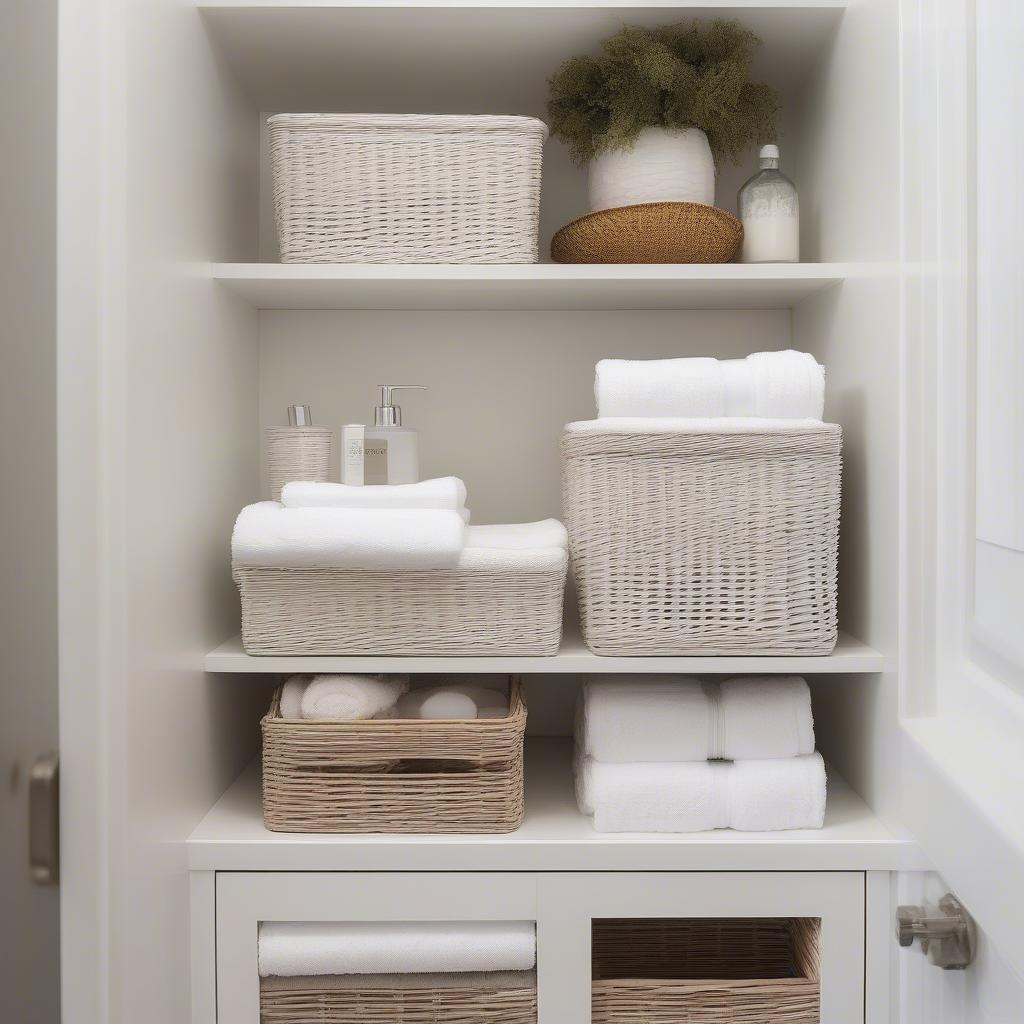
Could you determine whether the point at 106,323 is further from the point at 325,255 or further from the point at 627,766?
the point at 627,766

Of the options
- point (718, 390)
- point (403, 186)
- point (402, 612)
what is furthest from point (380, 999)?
point (403, 186)

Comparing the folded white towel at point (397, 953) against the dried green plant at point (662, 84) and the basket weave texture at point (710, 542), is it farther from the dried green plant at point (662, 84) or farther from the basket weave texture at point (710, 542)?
the dried green plant at point (662, 84)

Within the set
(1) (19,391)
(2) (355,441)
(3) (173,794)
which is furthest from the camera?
(2) (355,441)

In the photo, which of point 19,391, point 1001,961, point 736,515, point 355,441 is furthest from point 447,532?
point 1001,961

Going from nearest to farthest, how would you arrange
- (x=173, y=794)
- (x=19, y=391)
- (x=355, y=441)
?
(x=19, y=391), (x=173, y=794), (x=355, y=441)

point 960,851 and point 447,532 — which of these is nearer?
point 960,851

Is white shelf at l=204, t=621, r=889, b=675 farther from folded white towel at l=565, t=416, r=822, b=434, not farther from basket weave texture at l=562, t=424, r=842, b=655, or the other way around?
folded white towel at l=565, t=416, r=822, b=434

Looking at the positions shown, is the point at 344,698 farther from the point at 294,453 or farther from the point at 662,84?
the point at 662,84

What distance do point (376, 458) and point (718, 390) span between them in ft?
1.45

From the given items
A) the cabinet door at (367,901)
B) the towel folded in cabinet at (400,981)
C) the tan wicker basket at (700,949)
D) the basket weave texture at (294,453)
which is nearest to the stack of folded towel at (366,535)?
the basket weave texture at (294,453)

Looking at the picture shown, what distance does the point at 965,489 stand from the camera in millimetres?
1006

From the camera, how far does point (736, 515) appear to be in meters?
1.16

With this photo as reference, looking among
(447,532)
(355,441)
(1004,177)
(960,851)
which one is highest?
(1004,177)

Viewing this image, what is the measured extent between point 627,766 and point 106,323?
0.75m
